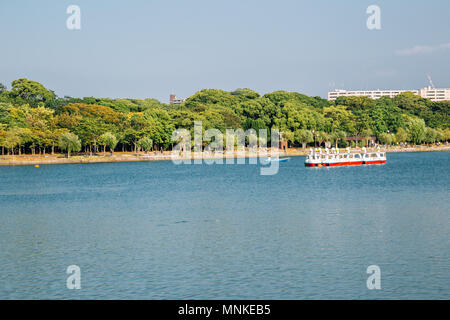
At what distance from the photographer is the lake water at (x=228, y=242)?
1850 centimetres

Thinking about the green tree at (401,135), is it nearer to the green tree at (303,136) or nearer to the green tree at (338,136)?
the green tree at (338,136)

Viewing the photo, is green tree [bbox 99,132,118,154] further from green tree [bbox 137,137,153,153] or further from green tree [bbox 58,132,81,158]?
green tree [bbox 137,137,153,153]

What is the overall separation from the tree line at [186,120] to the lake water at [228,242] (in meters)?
41.1

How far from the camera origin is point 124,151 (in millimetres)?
104562

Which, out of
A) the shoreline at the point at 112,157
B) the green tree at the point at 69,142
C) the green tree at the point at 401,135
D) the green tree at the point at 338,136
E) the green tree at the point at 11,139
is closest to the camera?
the green tree at the point at 11,139

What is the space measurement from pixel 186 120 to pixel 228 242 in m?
76.3

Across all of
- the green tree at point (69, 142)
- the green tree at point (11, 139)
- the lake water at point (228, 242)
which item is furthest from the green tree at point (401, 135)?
the green tree at point (11, 139)

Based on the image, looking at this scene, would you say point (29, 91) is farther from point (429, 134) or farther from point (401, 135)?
point (429, 134)

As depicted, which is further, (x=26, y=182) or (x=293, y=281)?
(x=26, y=182)

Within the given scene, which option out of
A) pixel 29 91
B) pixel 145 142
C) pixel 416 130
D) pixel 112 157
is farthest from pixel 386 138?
pixel 29 91
